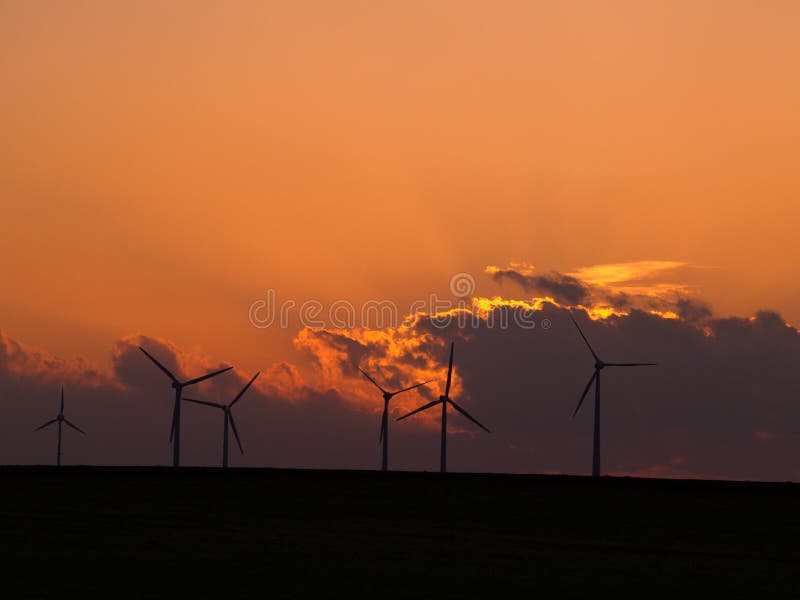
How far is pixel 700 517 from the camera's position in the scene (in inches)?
3984

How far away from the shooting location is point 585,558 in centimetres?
6328

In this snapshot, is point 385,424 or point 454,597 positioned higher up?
point 385,424

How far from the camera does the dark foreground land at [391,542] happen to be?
49.5 meters

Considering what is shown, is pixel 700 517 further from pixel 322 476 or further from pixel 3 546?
pixel 322 476

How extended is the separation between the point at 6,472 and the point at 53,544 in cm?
12044

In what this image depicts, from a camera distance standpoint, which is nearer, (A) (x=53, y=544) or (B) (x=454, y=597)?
(B) (x=454, y=597)

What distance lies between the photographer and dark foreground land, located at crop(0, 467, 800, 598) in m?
49.5

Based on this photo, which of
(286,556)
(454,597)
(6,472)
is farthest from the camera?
(6,472)

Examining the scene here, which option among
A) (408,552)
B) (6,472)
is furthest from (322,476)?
(408,552)

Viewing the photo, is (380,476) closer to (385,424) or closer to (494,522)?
(385,424)

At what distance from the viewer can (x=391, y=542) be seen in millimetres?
69812

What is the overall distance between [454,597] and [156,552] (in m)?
19.0

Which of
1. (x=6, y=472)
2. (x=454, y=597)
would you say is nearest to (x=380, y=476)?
(x=6, y=472)

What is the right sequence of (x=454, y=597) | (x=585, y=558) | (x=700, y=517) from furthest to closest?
(x=700, y=517) < (x=585, y=558) < (x=454, y=597)
